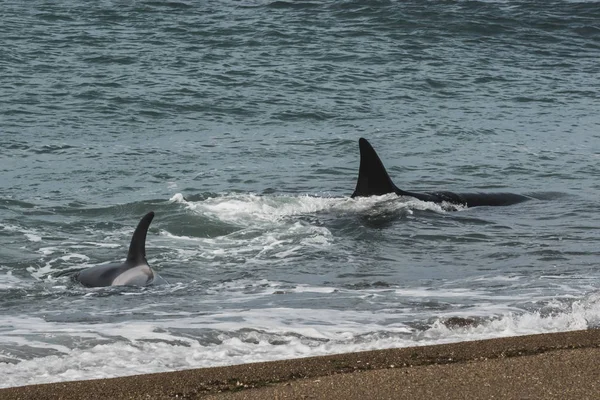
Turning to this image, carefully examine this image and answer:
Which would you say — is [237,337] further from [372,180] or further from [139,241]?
[372,180]

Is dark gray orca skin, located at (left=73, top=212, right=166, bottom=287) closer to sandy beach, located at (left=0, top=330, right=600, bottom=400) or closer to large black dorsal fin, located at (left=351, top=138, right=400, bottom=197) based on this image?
sandy beach, located at (left=0, top=330, right=600, bottom=400)

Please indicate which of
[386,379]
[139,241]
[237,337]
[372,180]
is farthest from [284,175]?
[386,379]

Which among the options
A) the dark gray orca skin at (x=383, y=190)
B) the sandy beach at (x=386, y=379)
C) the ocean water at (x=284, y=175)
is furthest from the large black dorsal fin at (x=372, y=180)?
the sandy beach at (x=386, y=379)

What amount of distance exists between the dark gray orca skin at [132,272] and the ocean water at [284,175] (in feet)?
0.53

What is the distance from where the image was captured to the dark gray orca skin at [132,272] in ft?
28.4

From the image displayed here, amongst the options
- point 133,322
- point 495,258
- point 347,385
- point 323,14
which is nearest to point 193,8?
point 323,14

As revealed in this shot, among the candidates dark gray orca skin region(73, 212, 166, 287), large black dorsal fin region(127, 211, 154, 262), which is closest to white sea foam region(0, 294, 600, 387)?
dark gray orca skin region(73, 212, 166, 287)

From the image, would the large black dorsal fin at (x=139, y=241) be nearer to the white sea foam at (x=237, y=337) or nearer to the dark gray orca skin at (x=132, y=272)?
the dark gray orca skin at (x=132, y=272)

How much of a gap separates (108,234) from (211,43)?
15002mm

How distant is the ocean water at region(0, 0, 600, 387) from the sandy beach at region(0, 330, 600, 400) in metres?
0.39

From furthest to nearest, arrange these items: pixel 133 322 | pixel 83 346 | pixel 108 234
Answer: pixel 108 234
pixel 133 322
pixel 83 346

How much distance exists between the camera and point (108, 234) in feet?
36.1

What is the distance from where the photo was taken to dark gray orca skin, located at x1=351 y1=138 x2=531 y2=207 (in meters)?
12.4

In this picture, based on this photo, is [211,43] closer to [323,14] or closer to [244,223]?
[323,14]
